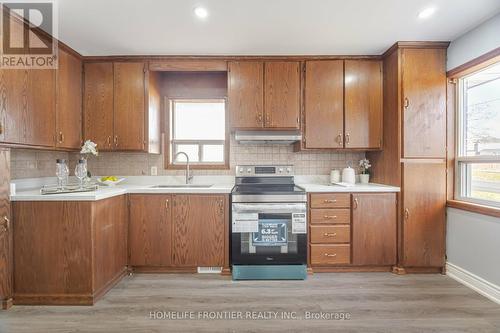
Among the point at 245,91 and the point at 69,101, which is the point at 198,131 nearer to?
the point at 245,91

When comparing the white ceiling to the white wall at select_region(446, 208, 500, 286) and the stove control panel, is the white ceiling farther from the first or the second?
the white wall at select_region(446, 208, 500, 286)

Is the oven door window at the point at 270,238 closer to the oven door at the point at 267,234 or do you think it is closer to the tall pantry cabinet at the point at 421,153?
the oven door at the point at 267,234

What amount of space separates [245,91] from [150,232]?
1.84 metres

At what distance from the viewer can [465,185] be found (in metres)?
2.64

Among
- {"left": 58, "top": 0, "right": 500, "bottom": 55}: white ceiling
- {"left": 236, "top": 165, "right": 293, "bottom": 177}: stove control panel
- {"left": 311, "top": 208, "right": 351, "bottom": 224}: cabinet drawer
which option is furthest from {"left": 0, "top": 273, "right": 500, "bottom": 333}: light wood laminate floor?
{"left": 58, "top": 0, "right": 500, "bottom": 55}: white ceiling

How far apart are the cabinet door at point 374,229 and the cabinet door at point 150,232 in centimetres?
194

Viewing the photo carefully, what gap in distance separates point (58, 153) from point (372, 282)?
3737 mm

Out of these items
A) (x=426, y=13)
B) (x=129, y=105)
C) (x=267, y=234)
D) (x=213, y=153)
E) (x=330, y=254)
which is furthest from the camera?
(x=213, y=153)

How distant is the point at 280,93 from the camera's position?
3.00 m

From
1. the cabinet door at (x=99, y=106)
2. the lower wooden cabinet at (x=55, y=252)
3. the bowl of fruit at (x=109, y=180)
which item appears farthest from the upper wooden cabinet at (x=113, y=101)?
the lower wooden cabinet at (x=55, y=252)

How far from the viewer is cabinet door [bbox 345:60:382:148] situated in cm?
301

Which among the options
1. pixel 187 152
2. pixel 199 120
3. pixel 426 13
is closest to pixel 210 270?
pixel 187 152

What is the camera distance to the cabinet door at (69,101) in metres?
2.62

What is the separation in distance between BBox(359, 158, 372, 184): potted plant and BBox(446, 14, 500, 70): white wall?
1.27 metres
